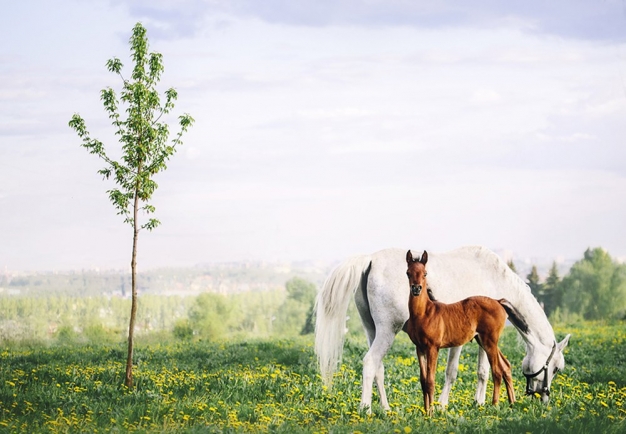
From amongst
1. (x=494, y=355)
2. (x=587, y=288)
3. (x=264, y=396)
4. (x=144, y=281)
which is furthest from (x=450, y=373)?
(x=144, y=281)

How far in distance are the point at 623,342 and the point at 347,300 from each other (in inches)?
560

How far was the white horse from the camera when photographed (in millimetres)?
11141

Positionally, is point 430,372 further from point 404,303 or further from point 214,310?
point 214,310

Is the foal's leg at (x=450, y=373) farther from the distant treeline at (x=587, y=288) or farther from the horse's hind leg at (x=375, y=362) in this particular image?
the distant treeline at (x=587, y=288)

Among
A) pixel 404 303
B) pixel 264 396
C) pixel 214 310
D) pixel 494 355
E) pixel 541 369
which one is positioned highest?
Result: pixel 404 303

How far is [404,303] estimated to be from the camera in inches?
436

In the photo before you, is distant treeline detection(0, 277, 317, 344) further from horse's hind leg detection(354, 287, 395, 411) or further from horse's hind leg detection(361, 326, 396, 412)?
horse's hind leg detection(361, 326, 396, 412)

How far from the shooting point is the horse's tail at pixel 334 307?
452 inches

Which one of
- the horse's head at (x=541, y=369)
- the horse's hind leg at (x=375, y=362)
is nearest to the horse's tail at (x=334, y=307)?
the horse's hind leg at (x=375, y=362)

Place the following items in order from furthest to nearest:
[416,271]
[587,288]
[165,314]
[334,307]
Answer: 1. [165,314]
2. [587,288]
3. [334,307]
4. [416,271]

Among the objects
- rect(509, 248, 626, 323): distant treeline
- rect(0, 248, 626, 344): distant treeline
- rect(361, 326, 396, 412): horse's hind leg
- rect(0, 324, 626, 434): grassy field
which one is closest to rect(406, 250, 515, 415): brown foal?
rect(0, 324, 626, 434): grassy field

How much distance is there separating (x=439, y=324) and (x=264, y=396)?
4125 millimetres

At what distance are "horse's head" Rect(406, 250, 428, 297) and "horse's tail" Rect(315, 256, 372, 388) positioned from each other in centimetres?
195

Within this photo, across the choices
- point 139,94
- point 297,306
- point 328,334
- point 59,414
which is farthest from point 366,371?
point 297,306
